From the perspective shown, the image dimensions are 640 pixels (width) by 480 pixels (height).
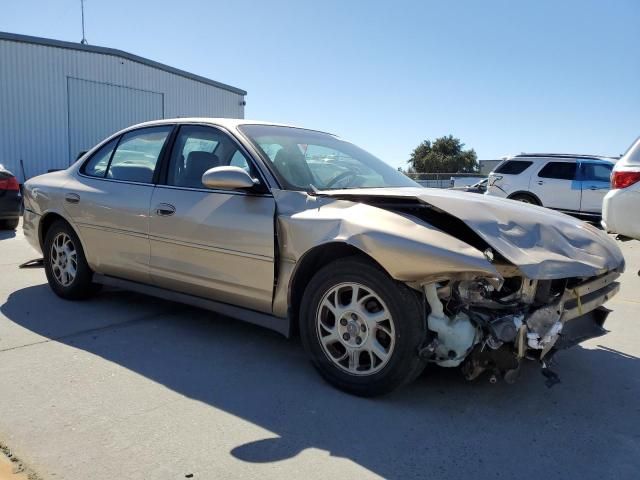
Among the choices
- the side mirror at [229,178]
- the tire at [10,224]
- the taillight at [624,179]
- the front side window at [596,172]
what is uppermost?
the front side window at [596,172]

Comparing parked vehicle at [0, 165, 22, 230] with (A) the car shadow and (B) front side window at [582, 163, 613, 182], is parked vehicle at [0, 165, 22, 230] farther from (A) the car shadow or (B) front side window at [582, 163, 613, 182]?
(B) front side window at [582, 163, 613, 182]

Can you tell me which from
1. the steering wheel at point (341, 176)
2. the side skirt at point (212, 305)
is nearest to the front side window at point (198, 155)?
the steering wheel at point (341, 176)

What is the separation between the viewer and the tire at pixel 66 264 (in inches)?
195

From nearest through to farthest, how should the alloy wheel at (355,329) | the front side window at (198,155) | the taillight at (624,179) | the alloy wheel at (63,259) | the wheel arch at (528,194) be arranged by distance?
the alloy wheel at (355,329) < the front side window at (198,155) < the alloy wheel at (63,259) < the taillight at (624,179) < the wheel arch at (528,194)

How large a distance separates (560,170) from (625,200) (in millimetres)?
8324

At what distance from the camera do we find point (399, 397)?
126 inches

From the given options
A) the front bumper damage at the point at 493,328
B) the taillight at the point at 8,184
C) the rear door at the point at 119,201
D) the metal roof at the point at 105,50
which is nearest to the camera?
the front bumper damage at the point at 493,328

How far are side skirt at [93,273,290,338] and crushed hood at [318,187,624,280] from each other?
0.89m

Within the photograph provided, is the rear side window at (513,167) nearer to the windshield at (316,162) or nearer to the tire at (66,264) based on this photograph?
the windshield at (316,162)

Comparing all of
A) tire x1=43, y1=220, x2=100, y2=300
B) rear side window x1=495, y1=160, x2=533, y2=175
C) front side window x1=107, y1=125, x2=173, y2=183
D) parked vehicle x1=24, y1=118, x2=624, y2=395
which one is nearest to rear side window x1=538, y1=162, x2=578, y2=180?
rear side window x1=495, y1=160, x2=533, y2=175

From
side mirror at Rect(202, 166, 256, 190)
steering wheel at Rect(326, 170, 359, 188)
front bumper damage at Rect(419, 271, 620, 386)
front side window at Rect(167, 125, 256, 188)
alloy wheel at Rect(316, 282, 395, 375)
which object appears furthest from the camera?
front side window at Rect(167, 125, 256, 188)

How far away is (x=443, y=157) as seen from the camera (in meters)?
69.2

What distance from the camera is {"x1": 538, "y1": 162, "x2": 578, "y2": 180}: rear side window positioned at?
1296 cm

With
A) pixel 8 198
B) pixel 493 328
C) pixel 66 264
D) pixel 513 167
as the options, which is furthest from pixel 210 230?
pixel 513 167
